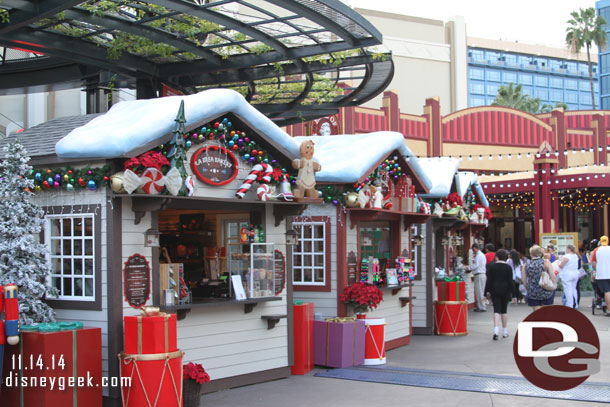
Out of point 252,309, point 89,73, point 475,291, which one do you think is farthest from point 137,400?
point 475,291

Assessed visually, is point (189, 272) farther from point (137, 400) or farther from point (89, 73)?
point (89, 73)

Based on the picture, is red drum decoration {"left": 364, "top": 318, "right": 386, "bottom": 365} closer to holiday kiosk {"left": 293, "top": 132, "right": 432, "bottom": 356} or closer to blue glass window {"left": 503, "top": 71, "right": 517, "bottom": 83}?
holiday kiosk {"left": 293, "top": 132, "right": 432, "bottom": 356}

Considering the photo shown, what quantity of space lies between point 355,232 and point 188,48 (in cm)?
385

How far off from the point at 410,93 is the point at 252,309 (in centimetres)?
5063

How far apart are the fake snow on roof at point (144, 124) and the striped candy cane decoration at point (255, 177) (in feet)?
1.21

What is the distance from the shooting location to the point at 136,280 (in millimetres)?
8133

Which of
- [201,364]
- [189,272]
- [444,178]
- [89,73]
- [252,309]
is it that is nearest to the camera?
[201,364]

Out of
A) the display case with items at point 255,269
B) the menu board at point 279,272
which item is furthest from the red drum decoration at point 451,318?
the display case with items at point 255,269

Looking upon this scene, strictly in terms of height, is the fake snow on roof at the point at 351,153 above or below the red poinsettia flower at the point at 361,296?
above

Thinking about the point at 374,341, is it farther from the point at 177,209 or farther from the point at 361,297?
the point at 177,209

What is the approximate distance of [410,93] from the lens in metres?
58.5

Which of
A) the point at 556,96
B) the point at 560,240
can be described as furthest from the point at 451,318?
the point at 556,96

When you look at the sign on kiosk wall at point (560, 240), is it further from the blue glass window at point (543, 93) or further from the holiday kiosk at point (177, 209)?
the blue glass window at point (543, 93)

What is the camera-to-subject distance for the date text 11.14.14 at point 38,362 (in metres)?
7.20
